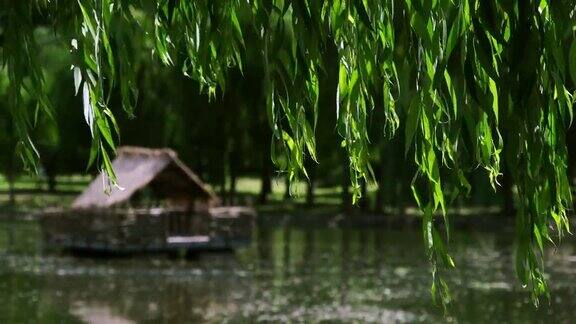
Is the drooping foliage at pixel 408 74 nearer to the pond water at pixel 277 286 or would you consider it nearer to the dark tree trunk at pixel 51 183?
the pond water at pixel 277 286

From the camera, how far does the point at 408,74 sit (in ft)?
12.6

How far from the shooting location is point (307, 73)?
4.00 metres

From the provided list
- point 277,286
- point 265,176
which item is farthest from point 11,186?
point 277,286

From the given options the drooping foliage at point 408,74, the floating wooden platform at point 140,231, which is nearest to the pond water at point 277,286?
the floating wooden platform at point 140,231

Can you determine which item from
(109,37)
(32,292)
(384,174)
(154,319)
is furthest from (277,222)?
(109,37)

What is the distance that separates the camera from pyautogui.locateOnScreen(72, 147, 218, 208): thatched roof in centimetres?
2853

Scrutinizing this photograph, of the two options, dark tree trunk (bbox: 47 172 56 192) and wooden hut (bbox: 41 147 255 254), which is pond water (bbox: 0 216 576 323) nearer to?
wooden hut (bbox: 41 147 255 254)

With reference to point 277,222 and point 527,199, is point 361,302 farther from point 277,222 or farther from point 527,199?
point 277,222

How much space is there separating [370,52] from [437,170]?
1.28ft

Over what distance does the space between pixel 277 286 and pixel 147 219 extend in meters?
6.79

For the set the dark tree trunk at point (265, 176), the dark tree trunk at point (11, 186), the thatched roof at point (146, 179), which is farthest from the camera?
the dark tree trunk at point (11, 186)

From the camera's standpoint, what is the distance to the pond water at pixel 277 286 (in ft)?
59.1

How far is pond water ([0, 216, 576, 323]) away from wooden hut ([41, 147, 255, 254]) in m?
0.44

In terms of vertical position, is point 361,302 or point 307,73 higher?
point 307,73
